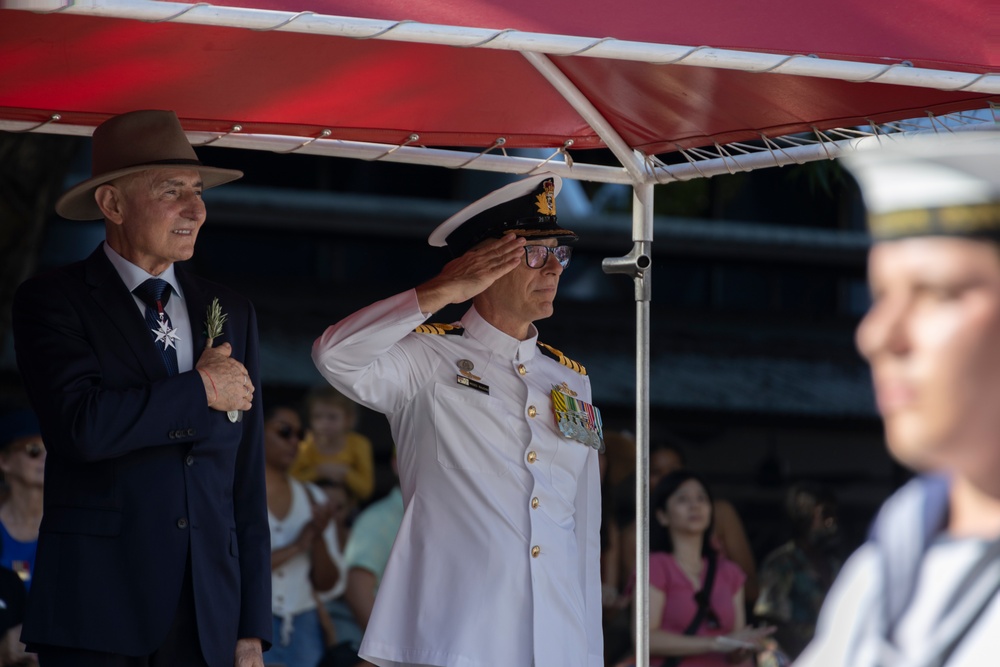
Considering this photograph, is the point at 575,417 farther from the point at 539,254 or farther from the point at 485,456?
the point at 539,254

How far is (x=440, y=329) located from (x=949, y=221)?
234 centimetres

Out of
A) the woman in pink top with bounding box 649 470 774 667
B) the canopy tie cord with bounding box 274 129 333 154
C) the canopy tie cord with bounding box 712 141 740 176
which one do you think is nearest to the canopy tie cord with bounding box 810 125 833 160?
the canopy tie cord with bounding box 712 141 740 176

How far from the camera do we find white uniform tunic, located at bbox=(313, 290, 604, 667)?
11.3 feet

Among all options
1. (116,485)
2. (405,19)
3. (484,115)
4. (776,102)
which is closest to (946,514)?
(405,19)

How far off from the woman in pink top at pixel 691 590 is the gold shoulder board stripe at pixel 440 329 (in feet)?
8.57

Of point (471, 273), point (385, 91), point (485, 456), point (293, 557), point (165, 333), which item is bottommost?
point (293, 557)

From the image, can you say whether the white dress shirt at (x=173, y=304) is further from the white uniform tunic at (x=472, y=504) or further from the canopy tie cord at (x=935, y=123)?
the canopy tie cord at (x=935, y=123)

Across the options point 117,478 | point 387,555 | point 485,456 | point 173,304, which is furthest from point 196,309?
point 387,555

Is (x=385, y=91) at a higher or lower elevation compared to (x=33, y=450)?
higher

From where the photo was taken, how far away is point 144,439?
2.99 m

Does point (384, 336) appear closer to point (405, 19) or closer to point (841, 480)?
point (405, 19)

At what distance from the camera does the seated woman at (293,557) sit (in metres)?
5.89

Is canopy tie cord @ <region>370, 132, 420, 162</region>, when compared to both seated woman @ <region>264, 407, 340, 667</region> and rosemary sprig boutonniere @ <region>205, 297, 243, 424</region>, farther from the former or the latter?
seated woman @ <region>264, 407, 340, 667</region>

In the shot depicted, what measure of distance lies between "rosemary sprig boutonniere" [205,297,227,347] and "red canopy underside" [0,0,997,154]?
0.79 metres
